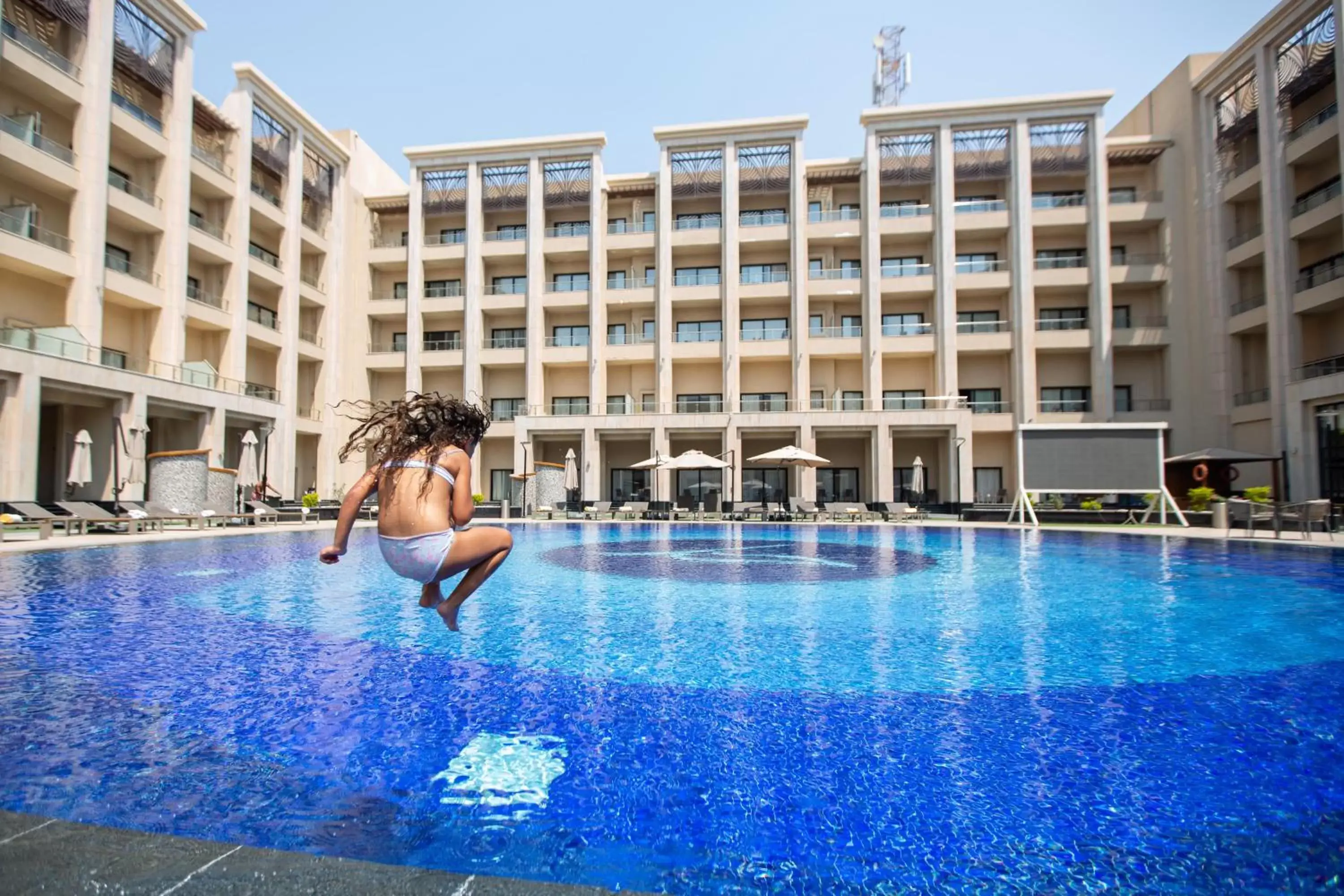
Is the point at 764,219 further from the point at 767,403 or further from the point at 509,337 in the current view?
the point at 509,337

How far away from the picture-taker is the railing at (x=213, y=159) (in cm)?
2745

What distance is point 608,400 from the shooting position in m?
35.5

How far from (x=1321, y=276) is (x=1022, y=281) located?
9.74 m

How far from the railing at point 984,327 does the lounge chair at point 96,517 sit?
30.5 m

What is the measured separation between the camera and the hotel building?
2464 cm

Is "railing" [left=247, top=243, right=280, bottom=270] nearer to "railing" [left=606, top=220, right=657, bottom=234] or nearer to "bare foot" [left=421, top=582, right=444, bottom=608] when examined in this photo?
"railing" [left=606, top=220, right=657, bottom=234]

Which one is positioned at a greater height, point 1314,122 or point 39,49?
point 39,49

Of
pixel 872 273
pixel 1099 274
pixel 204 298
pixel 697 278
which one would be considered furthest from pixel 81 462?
pixel 1099 274

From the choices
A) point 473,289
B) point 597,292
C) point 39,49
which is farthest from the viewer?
point 473,289

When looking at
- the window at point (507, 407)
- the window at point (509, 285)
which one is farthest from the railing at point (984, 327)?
the window at point (507, 407)

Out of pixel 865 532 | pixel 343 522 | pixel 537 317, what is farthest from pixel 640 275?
pixel 343 522

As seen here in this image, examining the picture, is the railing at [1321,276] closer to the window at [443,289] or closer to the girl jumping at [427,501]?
the girl jumping at [427,501]

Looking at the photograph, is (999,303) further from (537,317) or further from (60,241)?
(60,241)

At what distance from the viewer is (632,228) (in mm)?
34562
